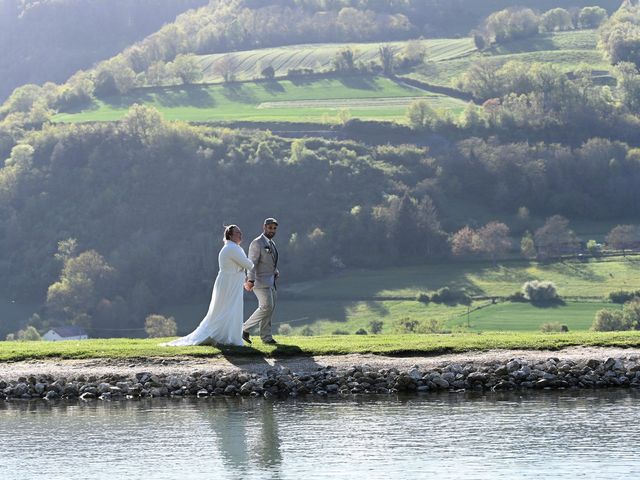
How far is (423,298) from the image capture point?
117 m

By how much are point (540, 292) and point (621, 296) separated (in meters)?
6.20

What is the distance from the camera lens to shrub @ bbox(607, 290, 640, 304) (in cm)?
11038

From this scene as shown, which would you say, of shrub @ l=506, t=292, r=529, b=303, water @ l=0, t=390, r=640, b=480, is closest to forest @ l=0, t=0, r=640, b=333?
shrub @ l=506, t=292, r=529, b=303

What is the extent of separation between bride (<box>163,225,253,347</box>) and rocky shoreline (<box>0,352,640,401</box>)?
69.0 inches

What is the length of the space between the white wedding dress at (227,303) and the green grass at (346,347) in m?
0.37

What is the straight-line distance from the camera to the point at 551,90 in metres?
187

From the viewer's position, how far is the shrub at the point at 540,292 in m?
112

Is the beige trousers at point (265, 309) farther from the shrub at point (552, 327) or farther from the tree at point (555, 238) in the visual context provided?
the tree at point (555, 238)

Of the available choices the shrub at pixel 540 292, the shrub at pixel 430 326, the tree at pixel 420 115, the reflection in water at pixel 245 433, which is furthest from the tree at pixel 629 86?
the reflection in water at pixel 245 433

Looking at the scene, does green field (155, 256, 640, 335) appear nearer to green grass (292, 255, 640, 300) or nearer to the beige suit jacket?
green grass (292, 255, 640, 300)

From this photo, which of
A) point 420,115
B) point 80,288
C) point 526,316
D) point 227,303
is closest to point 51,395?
point 227,303

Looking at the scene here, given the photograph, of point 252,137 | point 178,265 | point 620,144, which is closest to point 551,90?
point 620,144

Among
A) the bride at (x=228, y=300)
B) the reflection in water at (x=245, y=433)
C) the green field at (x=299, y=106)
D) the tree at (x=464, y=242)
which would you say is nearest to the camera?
the reflection in water at (x=245, y=433)

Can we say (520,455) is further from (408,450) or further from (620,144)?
(620,144)
